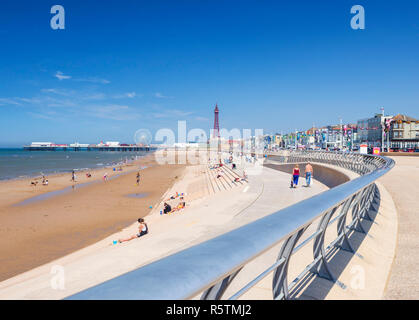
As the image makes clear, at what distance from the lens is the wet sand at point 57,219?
9.92m

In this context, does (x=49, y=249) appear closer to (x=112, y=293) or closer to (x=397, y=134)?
(x=112, y=293)

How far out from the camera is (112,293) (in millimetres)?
806

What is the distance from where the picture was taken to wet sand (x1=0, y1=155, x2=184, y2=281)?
9922 mm

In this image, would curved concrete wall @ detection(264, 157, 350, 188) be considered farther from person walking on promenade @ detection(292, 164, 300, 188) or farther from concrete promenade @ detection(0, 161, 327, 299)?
concrete promenade @ detection(0, 161, 327, 299)

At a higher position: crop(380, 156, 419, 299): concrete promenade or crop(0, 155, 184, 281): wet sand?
crop(380, 156, 419, 299): concrete promenade

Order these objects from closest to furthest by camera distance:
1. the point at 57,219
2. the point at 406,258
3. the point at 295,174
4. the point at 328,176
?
the point at 406,258, the point at 295,174, the point at 57,219, the point at 328,176

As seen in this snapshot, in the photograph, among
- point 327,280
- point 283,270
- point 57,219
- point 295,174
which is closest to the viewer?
point 283,270

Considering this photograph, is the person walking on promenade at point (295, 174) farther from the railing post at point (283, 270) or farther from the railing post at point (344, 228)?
the railing post at point (283, 270)

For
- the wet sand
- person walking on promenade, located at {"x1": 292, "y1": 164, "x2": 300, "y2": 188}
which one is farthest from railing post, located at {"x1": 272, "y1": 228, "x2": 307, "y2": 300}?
person walking on promenade, located at {"x1": 292, "y1": 164, "x2": 300, "y2": 188}

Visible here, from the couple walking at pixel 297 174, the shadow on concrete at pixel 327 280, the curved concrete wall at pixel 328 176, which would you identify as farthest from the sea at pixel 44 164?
the shadow on concrete at pixel 327 280

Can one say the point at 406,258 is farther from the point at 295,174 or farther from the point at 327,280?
the point at 295,174

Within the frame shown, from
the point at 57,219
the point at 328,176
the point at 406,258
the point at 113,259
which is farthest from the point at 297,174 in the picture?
the point at 57,219

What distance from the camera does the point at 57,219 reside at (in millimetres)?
14961

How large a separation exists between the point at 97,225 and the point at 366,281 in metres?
13.0
